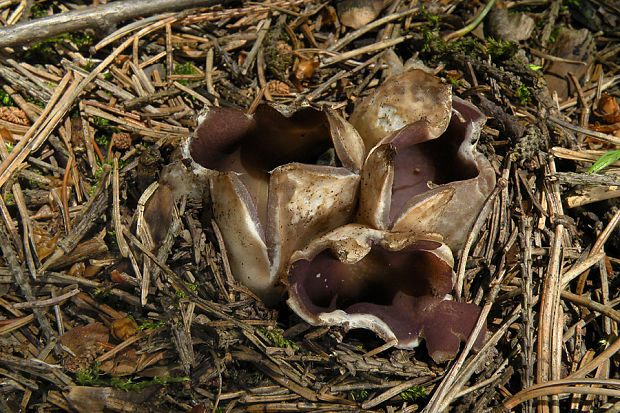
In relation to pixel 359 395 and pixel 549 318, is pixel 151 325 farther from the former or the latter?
pixel 549 318

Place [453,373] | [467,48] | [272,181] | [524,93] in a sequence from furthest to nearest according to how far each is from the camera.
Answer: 1. [467,48]
2. [524,93]
3. [453,373]
4. [272,181]

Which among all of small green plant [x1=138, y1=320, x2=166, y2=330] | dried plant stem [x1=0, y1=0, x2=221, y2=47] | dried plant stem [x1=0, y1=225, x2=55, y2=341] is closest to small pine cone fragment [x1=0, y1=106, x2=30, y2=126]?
dried plant stem [x1=0, y1=0, x2=221, y2=47]

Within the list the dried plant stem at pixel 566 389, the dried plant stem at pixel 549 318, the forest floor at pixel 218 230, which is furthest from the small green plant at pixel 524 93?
the dried plant stem at pixel 566 389

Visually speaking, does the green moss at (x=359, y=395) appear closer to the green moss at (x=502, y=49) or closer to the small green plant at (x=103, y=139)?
the small green plant at (x=103, y=139)

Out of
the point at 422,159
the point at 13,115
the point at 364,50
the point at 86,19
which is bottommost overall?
the point at 422,159

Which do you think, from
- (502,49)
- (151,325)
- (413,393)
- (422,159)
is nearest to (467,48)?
(502,49)

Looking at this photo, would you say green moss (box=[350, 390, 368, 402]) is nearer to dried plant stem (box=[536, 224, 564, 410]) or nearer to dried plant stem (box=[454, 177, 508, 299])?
dried plant stem (box=[454, 177, 508, 299])

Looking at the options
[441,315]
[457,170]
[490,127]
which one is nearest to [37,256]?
[441,315]

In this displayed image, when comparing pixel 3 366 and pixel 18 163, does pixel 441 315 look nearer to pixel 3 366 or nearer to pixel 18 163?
pixel 3 366

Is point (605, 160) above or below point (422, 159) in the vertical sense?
below
